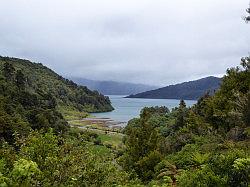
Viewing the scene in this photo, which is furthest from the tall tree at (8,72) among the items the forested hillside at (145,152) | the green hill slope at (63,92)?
the green hill slope at (63,92)

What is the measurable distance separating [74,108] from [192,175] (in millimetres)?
154649

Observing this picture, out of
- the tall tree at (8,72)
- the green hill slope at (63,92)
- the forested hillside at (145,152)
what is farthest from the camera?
the green hill slope at (63,92)

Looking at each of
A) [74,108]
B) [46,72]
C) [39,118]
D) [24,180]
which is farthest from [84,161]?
[46,72]

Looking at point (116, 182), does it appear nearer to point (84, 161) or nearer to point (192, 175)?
point (84, 161)

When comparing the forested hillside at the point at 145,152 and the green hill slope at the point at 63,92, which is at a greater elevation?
the green hill slope at the point at 63,92

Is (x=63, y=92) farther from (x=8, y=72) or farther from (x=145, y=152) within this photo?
(x=145, y=152)

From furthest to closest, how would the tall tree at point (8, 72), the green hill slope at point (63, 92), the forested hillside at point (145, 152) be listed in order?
the green hill slope at point (63, 92) < the tall tree at point (8, 72) < the forested hillside at point (145, 152)

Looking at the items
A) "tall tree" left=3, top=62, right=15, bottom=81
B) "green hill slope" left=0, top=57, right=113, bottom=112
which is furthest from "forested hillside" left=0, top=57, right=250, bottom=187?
"green hill slope" left=0, top=57, right=113, bottom=112

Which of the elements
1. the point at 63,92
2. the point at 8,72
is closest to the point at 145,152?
the point at 8,72

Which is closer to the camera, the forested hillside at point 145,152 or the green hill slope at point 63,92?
the forested hillside at point 145,152

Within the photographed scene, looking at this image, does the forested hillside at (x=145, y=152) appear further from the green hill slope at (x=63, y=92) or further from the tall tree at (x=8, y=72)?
the green hill slope at (x=63, y=92)

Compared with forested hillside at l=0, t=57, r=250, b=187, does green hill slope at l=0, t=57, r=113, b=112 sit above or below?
above

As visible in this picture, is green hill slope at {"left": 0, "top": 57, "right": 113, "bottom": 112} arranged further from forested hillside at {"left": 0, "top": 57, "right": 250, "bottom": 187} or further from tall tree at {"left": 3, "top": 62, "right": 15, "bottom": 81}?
forested hillside at {"left": 0, "top": 57, "right": 250, "bottom": 187}

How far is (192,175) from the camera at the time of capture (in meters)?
13.5
